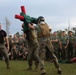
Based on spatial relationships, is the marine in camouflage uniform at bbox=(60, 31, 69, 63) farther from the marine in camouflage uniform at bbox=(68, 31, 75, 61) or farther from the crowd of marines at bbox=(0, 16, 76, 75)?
the marine in camouflage uniform at bbox=(68, 31, 75, 61)

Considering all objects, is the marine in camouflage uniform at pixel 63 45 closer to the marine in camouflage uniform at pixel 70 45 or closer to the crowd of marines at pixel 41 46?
the crowd of marines at pixel 41 46

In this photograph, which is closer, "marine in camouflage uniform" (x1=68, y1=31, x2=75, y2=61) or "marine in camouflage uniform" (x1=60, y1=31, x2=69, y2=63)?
"marine in camouflage uniform" (x1=68, y1=31, x2=75, y2=61)

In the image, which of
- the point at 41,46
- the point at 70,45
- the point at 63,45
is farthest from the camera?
the point at 63,45

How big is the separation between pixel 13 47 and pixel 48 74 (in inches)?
509

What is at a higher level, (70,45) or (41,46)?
(70,45)

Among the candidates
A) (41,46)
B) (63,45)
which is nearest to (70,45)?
(63,45)

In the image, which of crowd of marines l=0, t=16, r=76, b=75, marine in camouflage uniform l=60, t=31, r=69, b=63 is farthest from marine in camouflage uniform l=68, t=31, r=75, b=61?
marine in camouflage uniform l=60, t=31, r=69, b=63

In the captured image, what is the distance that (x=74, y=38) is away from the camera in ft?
64.6

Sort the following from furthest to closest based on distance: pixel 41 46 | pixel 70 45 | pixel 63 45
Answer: pixel 63 45
pixel 70 45
pixel 41 46

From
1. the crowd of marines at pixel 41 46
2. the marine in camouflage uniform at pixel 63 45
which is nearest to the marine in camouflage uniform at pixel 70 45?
the crowd of marines at pixel 41 46

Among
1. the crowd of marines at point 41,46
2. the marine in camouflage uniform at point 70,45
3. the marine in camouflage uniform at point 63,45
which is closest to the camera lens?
the crowd of marines at point 41,46

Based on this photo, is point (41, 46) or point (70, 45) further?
point (70, 45)

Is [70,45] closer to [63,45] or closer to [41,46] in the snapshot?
[63,45]

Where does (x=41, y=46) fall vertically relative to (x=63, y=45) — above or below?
below
